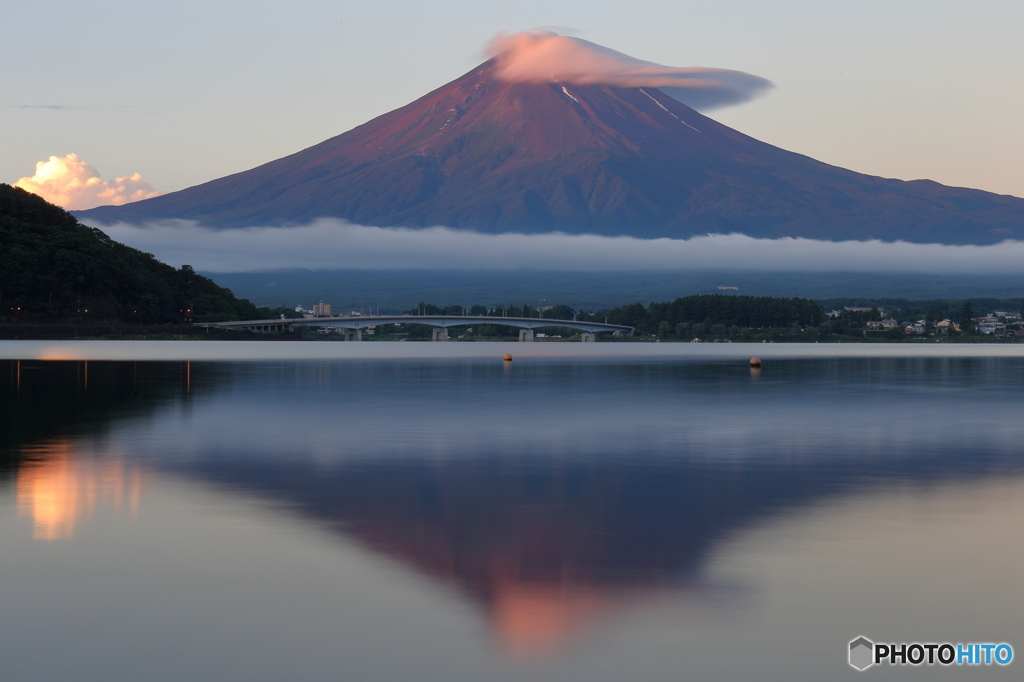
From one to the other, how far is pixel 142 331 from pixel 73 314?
11.7 m

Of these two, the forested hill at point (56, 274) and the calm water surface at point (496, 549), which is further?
the forested hill at point (56, 274)

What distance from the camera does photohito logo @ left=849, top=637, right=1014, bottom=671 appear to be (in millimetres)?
9758

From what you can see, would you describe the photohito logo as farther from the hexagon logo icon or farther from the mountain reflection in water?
the mountain reflection in water

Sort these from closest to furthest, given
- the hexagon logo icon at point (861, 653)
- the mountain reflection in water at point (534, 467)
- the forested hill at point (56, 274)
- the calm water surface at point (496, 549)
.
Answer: the hexagon logo icon at point (861, 653) → the calm water surface at point (496, 549) → the mountain reflection in water at point (534, 467) → the forested hill at point (56, 274)

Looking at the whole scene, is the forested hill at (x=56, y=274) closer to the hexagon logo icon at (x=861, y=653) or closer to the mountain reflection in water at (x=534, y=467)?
the mountain reflection in water at (x=534, y=467)

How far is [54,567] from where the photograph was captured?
13086 mm

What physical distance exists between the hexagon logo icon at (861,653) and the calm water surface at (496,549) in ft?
0.51

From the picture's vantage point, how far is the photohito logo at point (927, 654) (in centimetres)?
976

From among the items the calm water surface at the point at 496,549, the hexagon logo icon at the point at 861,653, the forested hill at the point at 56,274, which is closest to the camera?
the hexagon logo icon at the point at 861,653

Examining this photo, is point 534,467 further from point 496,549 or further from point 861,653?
point 861,653

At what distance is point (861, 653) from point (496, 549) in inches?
214

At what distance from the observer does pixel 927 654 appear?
9930mm

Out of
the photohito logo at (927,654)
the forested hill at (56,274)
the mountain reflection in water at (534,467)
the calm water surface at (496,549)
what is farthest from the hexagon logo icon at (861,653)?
the forested hill at (56,274)

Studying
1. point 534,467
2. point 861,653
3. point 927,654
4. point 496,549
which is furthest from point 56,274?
point 927,654
